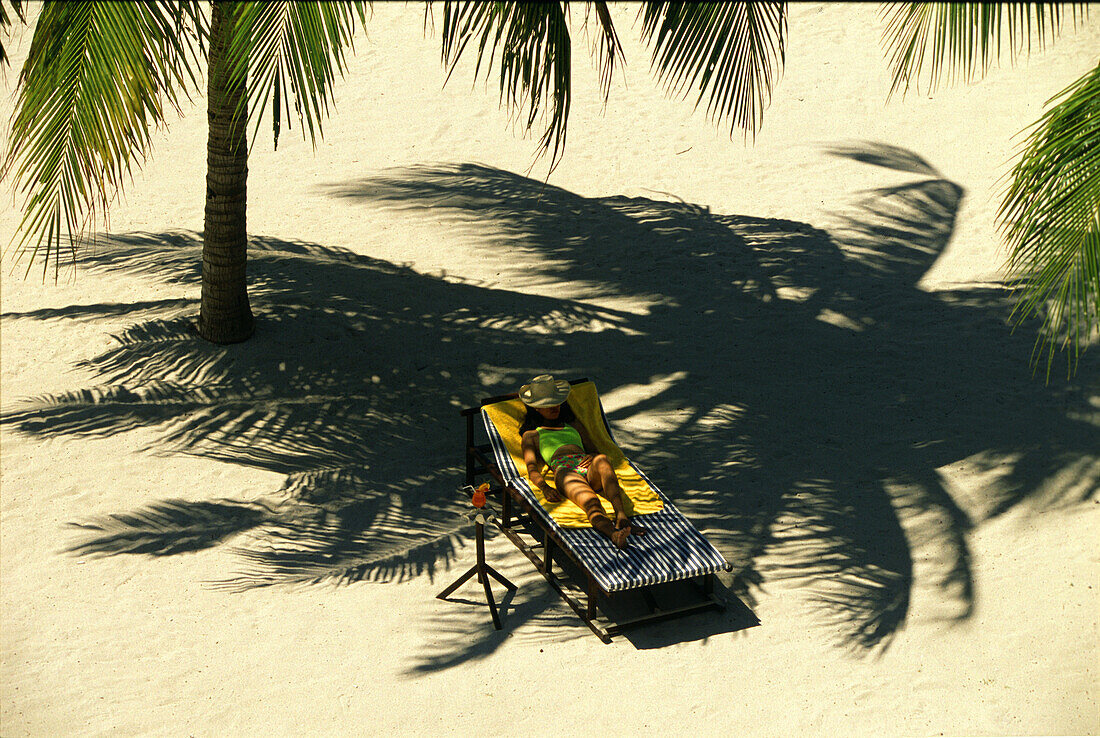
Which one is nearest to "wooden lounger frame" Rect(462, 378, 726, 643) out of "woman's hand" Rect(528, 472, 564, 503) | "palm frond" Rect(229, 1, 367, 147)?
"woman's hand" Rect(528, 472, 564, 503)

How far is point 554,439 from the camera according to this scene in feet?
22.6

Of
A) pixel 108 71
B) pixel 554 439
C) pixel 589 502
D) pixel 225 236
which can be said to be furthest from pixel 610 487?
pixel 225 236

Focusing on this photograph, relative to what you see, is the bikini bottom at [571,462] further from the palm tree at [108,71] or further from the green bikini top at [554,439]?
the palm tree at [108,71]

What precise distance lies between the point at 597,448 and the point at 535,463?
54 cm

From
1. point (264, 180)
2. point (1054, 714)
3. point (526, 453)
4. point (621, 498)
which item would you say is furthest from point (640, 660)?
point (264, 180)

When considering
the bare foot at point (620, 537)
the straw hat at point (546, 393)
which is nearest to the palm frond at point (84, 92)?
the straw hat at point (546, 393)

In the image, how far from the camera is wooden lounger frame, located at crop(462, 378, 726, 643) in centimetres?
600

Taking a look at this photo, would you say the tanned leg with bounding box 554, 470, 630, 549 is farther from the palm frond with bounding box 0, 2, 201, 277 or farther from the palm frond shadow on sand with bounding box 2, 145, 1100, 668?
the palm frond with bounding box 0, 2, 201, 277

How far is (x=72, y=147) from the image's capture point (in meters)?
5.26

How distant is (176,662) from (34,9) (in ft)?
53.3

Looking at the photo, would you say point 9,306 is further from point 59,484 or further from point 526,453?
point 526,453

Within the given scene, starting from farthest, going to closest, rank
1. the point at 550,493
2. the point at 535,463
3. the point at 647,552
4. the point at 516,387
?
the point at 516,387 < the point at 535,463 < the point at 550,493 < the point at 647,552

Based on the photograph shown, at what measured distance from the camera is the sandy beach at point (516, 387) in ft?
18.3

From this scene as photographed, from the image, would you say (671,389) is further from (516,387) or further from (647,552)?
(647,552)
